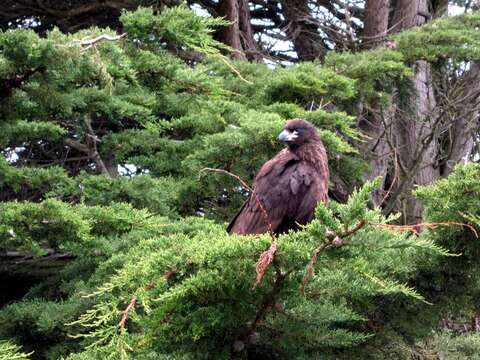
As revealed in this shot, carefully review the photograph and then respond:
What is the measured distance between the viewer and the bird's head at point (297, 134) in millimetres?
5449

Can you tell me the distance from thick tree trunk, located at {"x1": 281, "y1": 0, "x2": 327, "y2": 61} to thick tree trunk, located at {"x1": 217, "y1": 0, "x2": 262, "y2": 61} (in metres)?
0.65

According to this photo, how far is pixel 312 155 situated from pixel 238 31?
4554mm

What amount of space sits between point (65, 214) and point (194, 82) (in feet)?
4.05

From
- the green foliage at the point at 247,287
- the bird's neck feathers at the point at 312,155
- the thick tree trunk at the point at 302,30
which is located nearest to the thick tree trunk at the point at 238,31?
the thick tree trunk at the point at 302,30

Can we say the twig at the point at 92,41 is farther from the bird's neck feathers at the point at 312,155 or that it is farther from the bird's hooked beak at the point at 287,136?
the bird's neck feathers at the point at 312,155

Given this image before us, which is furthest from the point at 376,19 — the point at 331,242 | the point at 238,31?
the point at 331,242

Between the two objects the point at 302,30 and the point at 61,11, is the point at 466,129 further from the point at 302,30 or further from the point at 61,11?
the point at 61,11

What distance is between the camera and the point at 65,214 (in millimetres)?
4410

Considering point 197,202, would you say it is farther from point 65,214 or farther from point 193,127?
point 65,214

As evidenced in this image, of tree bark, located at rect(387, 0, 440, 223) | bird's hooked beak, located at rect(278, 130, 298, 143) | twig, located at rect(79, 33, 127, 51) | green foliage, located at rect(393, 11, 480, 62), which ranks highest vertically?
twig, located at rect(79, 33, 127, 51)

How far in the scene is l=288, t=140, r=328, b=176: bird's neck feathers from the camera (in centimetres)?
544

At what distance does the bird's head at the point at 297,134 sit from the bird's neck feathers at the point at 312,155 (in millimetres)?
33

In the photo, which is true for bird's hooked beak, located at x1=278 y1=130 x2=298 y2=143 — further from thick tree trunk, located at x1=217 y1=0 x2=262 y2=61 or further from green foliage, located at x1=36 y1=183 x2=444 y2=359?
thick tree trunk, located at x1=217 y1=0 x2=262 y2=61

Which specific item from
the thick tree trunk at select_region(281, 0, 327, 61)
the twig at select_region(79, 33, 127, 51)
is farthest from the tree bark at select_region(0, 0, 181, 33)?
the twig at select_region(79, 33, 127, 51)
